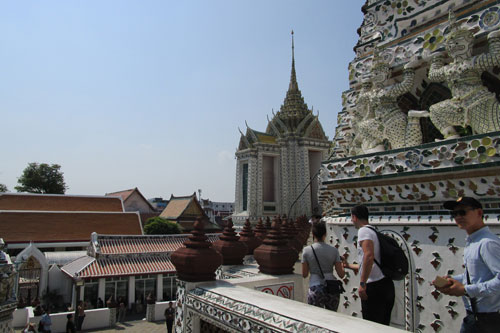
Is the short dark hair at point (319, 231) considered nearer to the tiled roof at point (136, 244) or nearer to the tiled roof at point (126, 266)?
the tiled roof at point (126, 266)

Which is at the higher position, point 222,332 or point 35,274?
point 222,332

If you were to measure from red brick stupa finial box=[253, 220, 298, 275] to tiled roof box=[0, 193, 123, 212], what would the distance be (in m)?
25.6

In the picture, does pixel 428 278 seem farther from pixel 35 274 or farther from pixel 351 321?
pixel 35 274

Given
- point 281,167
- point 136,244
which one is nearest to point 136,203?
point 281,167

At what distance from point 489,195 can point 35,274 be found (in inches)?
771

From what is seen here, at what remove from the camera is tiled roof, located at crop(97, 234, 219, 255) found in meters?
17.2

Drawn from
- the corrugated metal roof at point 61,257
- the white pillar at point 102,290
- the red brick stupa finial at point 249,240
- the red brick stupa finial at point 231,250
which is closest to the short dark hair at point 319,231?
the red brick stupa finial at point 231,250

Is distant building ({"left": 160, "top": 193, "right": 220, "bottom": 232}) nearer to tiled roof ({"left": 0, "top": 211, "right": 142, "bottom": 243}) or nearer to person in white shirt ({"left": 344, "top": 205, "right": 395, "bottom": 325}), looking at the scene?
tiled roof ({"left": 0, "top": 211, "right": 142, "bottom": 243})

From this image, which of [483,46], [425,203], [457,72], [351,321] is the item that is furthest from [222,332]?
[483,46]

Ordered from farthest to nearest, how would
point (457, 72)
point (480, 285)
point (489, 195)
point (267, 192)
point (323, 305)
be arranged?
point (267, 192) → point (457, 72) → point (489, 195) → point (323, 305) → point (480, 285)

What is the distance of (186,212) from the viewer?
38.7 metres

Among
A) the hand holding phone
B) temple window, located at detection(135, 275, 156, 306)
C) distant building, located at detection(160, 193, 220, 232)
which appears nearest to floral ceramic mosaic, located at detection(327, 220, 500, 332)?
the hand holding phone

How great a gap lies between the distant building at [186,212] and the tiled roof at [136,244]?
17278 millimetres

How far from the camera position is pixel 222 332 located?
12.0ft
